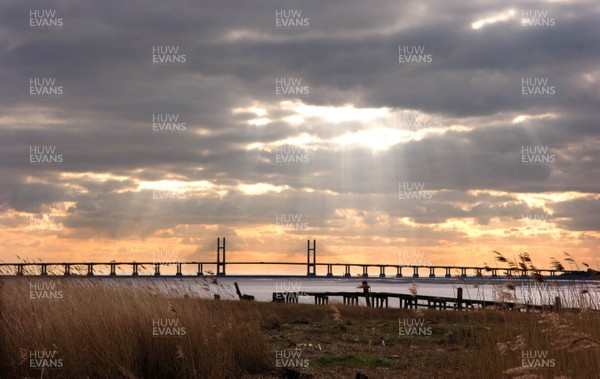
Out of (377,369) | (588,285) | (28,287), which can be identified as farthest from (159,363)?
(588,285)

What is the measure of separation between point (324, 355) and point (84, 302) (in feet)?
18.4

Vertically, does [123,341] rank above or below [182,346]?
above

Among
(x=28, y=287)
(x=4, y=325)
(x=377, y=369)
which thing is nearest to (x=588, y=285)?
(x=377, y=369)

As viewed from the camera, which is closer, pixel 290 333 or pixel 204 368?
pixel 204 368

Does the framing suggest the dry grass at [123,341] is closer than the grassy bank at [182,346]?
No

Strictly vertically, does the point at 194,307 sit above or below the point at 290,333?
above

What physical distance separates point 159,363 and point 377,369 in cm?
437

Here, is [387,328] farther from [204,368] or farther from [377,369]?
[204,368]

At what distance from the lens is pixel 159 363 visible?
12156 millimetres

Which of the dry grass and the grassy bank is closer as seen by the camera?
the grassy bank

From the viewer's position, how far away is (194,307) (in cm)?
1446

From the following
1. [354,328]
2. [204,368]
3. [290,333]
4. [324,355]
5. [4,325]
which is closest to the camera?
[204,368]

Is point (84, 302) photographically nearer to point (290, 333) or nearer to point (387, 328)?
point (290, 333)

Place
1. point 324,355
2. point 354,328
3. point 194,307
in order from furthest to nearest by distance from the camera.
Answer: point 354,328 < point 324,355 < point 194,307
